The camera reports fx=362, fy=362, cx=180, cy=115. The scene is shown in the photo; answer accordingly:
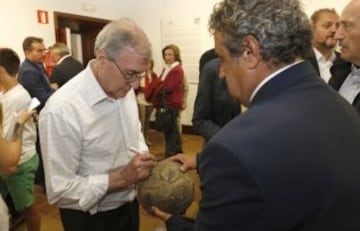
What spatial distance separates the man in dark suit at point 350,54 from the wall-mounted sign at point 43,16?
4.87 meters

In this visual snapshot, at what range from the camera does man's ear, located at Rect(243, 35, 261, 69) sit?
868 mm

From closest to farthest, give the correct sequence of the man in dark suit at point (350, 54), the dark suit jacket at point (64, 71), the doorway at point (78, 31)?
the man in dark suit at point (350, 54), the dark suit jacket at point (64, 71), the doorway at point (78, 31)

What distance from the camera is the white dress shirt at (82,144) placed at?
1.43m

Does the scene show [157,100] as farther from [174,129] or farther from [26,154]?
[26,154]

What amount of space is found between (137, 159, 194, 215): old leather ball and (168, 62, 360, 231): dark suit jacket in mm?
590

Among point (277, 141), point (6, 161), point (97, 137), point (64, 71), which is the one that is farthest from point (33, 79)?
point (277, 141)

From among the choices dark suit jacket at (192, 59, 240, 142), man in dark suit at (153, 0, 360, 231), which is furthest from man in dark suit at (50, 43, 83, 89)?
man in dark suit at (153, 0, 360, 231)

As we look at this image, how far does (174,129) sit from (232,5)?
435cm

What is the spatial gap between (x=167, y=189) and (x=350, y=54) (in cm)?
110

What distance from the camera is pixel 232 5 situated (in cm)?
89

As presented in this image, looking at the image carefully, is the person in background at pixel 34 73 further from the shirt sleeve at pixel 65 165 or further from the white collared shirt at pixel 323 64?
the white collared shirt at pixel 323 64

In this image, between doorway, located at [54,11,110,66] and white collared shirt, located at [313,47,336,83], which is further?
doorway, located at [54,11,110,66]

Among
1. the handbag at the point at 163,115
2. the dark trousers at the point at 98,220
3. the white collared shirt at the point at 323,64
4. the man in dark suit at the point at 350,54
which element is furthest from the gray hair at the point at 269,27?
the handbag at the point at 163,115

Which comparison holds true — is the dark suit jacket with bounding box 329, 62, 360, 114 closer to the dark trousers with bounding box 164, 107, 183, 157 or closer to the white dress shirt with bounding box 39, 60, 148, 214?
the white dress shirt with bounding box 39, 60, 148, 214
